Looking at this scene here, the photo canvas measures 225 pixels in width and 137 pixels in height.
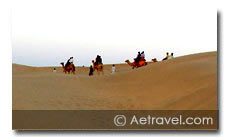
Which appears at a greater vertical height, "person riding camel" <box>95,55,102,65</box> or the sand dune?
"person riding camel" <box>95,55,102,65</box>

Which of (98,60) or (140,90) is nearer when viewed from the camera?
(140,90)

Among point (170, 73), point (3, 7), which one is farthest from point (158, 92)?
point (3, 7)

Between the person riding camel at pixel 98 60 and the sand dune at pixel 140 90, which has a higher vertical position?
the person riding camel at pixel 98 60

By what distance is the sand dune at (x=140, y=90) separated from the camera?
8102 mm

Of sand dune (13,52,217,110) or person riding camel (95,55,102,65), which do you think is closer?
sand dune (13,52,217,110)

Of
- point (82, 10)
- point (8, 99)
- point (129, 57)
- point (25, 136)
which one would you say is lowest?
point (25, 136)

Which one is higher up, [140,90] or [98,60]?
[98,60]

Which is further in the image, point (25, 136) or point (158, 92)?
point (158, 92)

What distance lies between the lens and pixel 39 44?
28.1 feet

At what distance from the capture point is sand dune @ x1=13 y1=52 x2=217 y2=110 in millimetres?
8102

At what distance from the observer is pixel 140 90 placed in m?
8.73

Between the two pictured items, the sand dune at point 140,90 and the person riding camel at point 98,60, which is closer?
the sand dune at point 140,90

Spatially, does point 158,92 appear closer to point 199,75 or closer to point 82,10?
point 199,75

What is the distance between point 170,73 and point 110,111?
5.59ft
